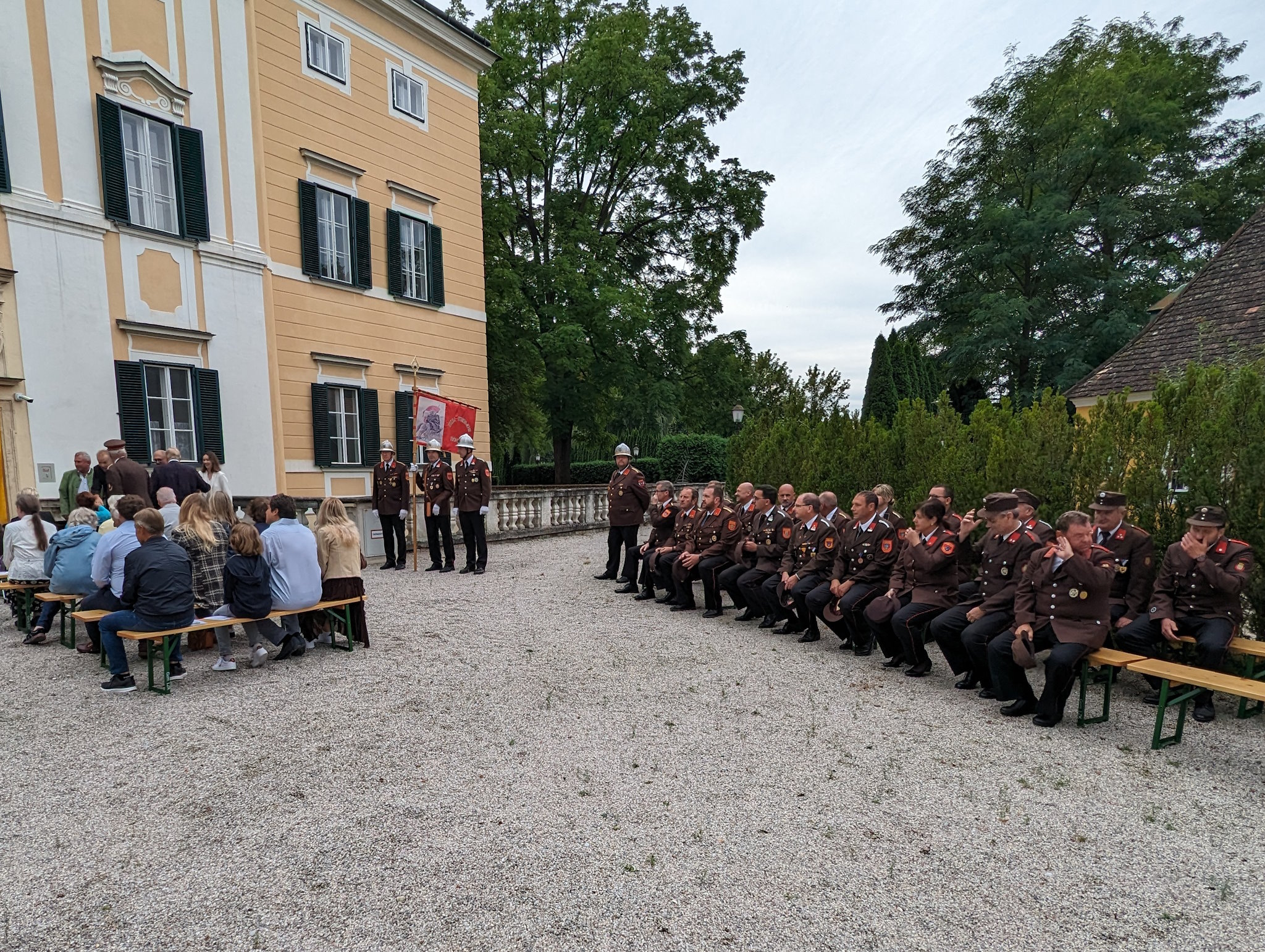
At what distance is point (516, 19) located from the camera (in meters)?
22.0

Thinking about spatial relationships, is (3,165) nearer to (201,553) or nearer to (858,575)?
(201,553)

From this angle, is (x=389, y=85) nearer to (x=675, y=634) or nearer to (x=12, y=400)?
(x=12, y=400)

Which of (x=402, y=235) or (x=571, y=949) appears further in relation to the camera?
(x=402, y=235)

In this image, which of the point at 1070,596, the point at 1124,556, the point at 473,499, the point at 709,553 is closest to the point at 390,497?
the point at 473,499

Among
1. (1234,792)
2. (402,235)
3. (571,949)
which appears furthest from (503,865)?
(402,235)

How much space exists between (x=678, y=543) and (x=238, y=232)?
952 cm

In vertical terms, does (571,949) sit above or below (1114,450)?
below

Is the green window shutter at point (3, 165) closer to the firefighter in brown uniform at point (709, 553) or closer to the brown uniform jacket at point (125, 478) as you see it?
the brown uniform jacket at point (125, 478)

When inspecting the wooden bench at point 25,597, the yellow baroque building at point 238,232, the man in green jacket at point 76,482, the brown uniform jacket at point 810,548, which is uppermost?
the yellow baroque building at point 238,232

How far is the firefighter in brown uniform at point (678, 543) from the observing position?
30.6 feet

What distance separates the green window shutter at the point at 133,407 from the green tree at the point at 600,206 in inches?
425

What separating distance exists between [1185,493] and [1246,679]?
2.03 metres

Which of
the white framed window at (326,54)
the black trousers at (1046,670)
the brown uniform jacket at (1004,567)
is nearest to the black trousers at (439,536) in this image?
the brown uniform jacket at (1004,567)

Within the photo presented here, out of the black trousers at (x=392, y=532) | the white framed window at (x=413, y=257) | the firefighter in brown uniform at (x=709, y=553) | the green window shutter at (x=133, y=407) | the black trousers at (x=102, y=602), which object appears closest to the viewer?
the black trousers at (x=102, y=602)
